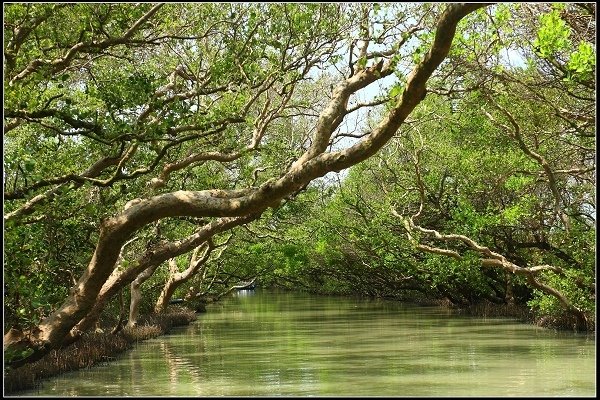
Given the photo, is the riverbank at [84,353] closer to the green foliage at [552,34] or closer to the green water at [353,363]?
the green water at [353,363]

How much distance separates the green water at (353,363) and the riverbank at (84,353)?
27 cm

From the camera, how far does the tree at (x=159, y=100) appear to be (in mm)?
10867

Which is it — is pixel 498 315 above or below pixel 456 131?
below

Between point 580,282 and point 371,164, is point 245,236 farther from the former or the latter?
point 580,282

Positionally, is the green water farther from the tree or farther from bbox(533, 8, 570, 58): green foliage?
bbox(533, 8, 570, 58): green foliage

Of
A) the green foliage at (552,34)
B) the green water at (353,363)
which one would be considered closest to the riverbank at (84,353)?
the green water at (353,363)

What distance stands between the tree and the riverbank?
595mm

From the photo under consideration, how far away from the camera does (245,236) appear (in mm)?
34156

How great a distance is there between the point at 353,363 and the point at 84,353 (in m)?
5.21

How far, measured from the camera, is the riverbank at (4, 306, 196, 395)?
43.5 feet

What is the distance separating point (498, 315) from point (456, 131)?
8.61 metres

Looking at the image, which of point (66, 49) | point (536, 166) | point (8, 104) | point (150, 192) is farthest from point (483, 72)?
point (8, 104)

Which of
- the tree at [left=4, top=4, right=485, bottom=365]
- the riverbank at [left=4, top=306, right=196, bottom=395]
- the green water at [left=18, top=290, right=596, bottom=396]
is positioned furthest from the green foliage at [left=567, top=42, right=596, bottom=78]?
the riverbank at [left=4, top=306, right=196, bottom=395]

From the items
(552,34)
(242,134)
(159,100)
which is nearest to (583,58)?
(552,34)
